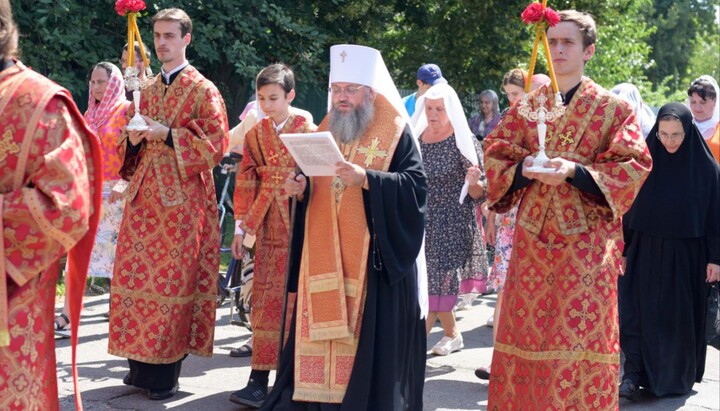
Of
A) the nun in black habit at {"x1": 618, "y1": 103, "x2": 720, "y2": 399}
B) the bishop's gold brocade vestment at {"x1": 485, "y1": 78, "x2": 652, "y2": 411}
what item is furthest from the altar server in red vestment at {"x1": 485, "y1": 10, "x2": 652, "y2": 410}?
the nun in black habit at {"x1": 618, "y1": 103, "x2": 720, "y2": 399}

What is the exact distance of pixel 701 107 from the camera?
862 cm

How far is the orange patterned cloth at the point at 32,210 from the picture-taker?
344 centimetres

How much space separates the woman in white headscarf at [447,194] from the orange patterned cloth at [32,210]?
4.16 m

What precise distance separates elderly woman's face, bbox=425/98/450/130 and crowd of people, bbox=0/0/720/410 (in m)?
0.02

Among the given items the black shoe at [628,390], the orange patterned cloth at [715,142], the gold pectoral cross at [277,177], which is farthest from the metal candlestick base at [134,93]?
the orange patterned cloth at [715,142]

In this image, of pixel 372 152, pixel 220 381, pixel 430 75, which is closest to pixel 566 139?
pixel 372 152

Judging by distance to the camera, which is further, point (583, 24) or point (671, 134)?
point (671, 134)

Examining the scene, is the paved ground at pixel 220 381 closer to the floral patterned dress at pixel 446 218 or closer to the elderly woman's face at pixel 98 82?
the floral patterned dress at pixel 446 218

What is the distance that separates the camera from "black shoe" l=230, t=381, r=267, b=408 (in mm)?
6410

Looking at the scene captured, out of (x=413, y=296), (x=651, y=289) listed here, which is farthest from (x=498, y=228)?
(x=413, y=296)

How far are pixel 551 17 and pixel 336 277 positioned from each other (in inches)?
66.3

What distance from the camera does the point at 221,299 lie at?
9141mm

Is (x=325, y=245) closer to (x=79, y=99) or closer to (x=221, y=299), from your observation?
(x=221, y=299)

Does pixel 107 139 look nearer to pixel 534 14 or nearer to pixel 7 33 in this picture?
pixel 534 14
